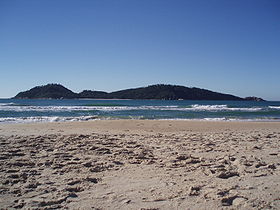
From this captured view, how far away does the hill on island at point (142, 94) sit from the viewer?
10969cm

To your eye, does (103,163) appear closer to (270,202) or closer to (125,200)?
(125,200)

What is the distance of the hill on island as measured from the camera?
360ft

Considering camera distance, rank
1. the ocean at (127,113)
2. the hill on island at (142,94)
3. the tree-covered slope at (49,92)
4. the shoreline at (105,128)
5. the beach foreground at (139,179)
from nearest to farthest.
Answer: the beach foreground at (139,179)
the shoreline at (105,128)
the ocean at (127,113)
the hill on island at (142,94)
the tree-covered slope at (49,92)

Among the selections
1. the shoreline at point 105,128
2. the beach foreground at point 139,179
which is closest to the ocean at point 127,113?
the shoreline at point 105,128

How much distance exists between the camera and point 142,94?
368 feet

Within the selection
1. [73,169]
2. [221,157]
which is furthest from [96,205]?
[221,157]

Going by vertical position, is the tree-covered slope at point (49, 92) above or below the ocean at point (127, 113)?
above

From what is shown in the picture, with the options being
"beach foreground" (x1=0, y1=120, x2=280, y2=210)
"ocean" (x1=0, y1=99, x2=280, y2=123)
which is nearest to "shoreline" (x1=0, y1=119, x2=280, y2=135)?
"ocean" (x1=0, y1=99, x2=280, y2=123)

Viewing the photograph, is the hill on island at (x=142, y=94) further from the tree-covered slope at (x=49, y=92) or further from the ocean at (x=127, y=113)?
the ocean at (x=127, y=113)

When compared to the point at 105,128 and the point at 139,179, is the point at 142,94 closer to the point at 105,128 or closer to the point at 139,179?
the point at 105,128

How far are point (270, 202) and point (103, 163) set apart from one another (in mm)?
2873

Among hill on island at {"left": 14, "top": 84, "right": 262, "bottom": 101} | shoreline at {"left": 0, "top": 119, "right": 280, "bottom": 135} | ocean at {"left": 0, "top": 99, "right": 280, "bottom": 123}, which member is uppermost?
hill on island at {"left": 14, "top": 84, "right": 262, "bottom": 101}

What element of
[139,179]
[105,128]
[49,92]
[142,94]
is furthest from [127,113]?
[49,92]

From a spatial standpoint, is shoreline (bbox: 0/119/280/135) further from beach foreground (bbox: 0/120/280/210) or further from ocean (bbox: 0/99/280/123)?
beach foreground (bbox: 0/120/280/210)
